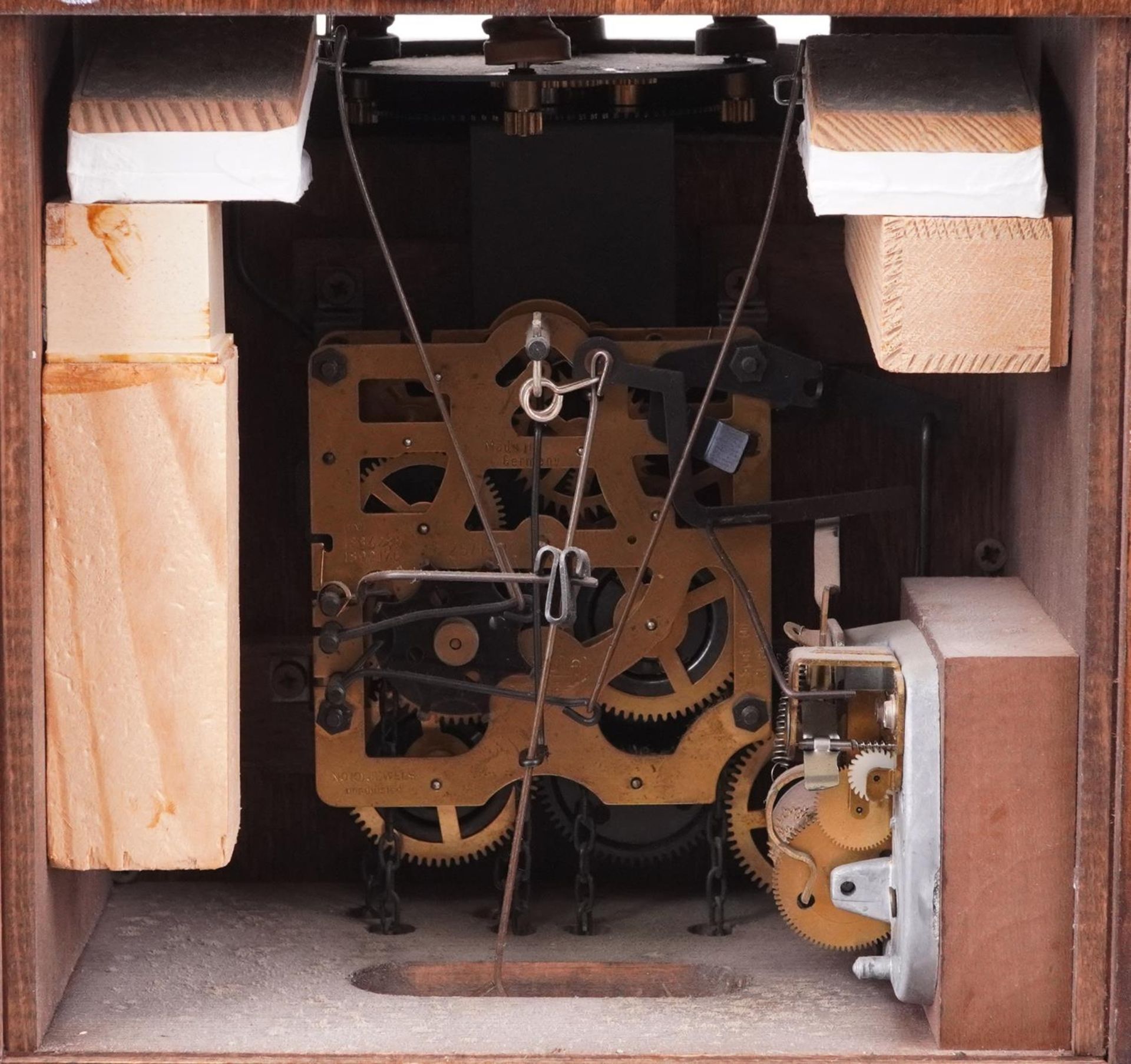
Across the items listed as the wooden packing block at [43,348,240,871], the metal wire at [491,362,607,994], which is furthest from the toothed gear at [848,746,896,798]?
the wooden packing block at [43,348,240,871]

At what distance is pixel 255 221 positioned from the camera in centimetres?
182

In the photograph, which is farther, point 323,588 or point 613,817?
point 613,817

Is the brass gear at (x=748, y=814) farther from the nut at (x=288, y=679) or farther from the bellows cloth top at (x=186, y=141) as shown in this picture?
the bellows cloth top at (x=186, y=141)

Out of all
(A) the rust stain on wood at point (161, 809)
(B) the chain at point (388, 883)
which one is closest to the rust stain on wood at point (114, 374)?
(A) the rust stain on wood at point (161, 809)

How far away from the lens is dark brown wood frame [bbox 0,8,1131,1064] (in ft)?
4.13

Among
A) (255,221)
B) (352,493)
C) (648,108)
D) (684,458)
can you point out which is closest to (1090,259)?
(684,458)

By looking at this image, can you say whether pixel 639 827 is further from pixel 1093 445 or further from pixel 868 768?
pixel 1093 445

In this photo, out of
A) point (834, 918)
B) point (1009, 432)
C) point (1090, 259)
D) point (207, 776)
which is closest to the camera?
point (1090, 259)

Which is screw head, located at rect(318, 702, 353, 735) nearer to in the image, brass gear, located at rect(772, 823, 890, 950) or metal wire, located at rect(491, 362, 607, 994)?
metal wire, located at rect(491, 362, 607, 994)

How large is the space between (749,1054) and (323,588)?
56 cm

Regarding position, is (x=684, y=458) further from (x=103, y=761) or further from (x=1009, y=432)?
(x=103, y=761)

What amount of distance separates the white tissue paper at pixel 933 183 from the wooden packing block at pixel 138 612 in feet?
1.46

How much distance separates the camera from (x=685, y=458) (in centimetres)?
161

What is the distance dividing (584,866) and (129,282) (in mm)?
675
